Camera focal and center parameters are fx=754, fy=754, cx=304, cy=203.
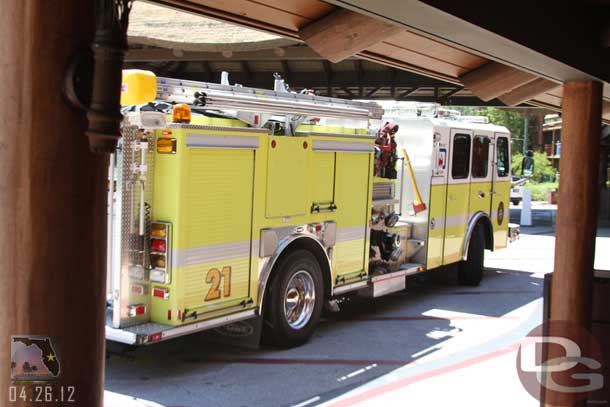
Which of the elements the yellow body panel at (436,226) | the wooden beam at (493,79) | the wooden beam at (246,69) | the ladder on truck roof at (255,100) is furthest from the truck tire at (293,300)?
the wooden beam at (246,69)

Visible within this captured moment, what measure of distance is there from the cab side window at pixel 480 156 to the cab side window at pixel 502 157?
0.47 meters

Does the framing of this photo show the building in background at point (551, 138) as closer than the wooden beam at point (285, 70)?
No

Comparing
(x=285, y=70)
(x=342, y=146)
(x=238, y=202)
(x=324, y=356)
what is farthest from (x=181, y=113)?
(x=285, y=70)

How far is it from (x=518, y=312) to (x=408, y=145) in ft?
8.68

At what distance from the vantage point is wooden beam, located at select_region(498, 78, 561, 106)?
5.25 metres

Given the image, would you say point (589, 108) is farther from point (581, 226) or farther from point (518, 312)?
point (518, 312)

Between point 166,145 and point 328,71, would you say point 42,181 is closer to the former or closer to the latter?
point 166,145

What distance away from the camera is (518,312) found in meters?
9.94

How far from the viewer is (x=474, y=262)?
1151 centimetres

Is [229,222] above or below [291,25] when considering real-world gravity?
below

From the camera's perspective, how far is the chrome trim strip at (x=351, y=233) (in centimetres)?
827

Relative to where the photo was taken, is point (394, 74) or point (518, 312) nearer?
point (518, 312)

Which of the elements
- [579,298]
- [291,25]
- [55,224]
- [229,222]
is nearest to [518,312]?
[229,222]

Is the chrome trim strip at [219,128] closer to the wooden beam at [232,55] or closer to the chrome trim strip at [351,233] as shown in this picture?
the chrome trim strip at [351,233]
